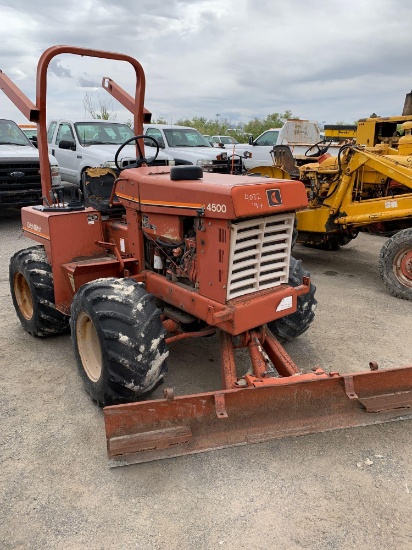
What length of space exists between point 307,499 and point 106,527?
1.12 m

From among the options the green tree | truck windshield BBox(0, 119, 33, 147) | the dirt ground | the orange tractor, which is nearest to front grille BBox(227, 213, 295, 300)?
the orange tractor

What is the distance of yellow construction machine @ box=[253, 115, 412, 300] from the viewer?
20.4ft

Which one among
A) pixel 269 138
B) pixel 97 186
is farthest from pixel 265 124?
pixel 97 186

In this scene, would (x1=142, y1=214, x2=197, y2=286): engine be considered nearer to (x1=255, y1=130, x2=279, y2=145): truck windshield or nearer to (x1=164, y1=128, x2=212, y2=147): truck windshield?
(x1=164, y1=128, x2=212, y2=147): truck windshield

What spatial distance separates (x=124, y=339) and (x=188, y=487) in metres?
0.99

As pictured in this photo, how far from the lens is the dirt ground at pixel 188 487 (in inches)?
98.3

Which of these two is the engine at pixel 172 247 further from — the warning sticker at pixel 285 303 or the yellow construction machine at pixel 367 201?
the yellow construction machine at pixel 367 201

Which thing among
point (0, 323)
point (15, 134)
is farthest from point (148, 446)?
point (15, 134)

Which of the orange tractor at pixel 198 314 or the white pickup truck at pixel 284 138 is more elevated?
the white pickup truck at pixel 284 138

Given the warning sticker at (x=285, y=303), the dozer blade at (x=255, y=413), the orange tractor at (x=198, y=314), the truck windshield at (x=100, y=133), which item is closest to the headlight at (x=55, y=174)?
the truck windshield at (x=100, y=133)

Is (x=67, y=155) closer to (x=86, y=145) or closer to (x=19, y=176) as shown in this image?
(x=86, y=145)

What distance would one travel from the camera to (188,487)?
2.82 metres

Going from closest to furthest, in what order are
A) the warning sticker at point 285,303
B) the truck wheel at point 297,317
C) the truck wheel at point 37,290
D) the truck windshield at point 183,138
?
the warning sticker at point 285,303 → the truck wheel at point 297,317 → the truck wheel at point 37,290 → the truck windshield at point 183,138

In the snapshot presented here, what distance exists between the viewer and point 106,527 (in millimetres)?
2551
